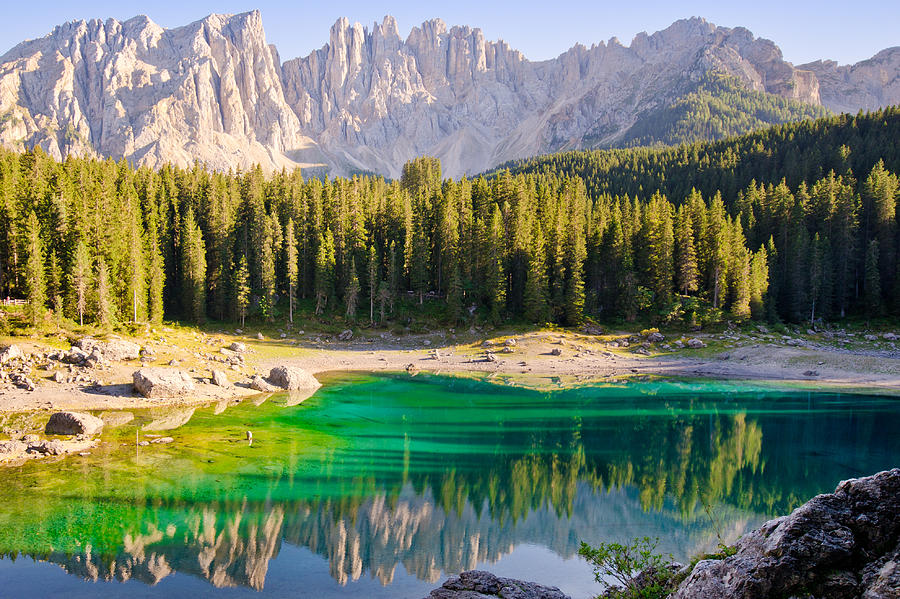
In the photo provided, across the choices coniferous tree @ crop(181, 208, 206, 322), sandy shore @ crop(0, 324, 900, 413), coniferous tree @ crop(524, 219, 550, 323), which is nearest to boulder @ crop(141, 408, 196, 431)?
sandy shore @ crop(0, 324, 900, 413)

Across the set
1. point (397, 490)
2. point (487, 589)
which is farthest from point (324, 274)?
point (487, 589)

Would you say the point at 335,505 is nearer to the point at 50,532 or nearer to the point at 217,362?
the point at 50,532

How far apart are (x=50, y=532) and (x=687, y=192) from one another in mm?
126799

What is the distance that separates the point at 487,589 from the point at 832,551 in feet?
25.9

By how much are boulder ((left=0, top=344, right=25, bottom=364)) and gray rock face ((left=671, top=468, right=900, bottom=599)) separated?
5080cm

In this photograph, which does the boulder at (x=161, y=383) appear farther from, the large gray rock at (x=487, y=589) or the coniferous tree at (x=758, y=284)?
the coniferous tree at (x=758, y=284)

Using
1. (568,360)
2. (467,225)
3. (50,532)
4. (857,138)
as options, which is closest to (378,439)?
(50,532)

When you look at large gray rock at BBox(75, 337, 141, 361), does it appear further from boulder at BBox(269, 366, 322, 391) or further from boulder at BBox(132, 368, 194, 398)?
boulder at BBox(269, 366, 322, 391)

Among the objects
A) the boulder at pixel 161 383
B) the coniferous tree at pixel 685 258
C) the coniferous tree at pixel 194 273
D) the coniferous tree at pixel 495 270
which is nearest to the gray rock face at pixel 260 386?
the boulder at pixel 161 383

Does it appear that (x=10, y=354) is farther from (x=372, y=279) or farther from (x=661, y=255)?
(x=661, y=255)

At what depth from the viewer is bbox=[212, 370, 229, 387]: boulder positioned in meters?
46.1

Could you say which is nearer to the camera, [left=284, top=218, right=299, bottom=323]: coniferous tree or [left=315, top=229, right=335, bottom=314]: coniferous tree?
[left=284, top=218, right=299, bottom=323]: coniferous tree

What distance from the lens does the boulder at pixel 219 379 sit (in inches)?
1813

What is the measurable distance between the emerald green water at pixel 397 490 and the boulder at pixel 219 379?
516 centimetres
